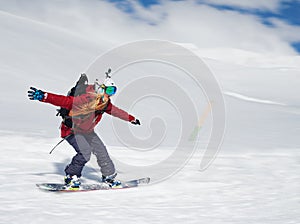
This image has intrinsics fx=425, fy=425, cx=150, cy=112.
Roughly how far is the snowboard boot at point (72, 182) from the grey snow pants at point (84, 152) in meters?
0.07

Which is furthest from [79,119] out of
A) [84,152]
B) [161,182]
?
[161,182]

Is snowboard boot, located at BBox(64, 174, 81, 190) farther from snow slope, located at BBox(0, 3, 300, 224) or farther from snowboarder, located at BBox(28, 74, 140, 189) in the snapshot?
snow slope, located at BBox(0, 3, 300, 224)

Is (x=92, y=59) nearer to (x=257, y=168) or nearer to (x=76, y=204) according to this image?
(x=257, y=168)

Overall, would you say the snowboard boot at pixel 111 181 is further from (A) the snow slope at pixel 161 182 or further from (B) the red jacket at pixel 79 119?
(B) the red jacket at pixel 79 119

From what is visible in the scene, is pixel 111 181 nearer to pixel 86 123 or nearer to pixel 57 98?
pixel 86 123

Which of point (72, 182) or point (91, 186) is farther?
point (91, 186)

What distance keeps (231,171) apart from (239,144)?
3271mm

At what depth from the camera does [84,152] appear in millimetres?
5555

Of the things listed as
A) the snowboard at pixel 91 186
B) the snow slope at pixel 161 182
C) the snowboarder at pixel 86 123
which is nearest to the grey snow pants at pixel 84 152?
the snowboarder at pixel 86 123

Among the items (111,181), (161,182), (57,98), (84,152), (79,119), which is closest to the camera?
(57,98)

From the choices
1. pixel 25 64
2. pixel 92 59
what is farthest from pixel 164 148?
pixel 92 59

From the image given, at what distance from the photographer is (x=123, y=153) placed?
819 cm

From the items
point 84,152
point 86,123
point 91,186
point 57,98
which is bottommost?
point 91,186

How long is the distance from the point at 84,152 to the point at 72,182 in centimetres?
41
